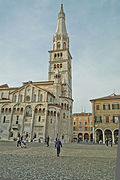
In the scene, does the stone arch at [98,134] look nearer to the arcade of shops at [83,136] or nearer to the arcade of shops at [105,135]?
the arcade of shops at [105,135]

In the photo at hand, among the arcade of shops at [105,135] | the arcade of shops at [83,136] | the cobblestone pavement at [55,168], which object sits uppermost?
the cobblestone pavement at [55,168]

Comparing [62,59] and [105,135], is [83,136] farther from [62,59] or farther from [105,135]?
[62,59]

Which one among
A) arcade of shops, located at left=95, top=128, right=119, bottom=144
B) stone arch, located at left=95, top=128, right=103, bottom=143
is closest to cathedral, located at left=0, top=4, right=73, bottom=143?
stone arch, located at left=95, top=128, right=103, bottom=143

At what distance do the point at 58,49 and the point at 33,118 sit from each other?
3252cm

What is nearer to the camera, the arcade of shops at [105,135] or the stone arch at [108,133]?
the arcade of shops at [105,135]

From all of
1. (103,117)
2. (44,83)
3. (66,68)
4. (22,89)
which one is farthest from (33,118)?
(66,68)

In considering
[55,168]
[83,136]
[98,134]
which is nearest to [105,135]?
[98,134]

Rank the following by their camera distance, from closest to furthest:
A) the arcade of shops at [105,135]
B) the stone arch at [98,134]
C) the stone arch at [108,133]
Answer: the arcade of shops at [105,135] → the stone arch at [108,133] → the stone arch at [98,134]

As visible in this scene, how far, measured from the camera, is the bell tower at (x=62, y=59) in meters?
55.9

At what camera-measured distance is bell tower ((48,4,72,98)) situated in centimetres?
5587

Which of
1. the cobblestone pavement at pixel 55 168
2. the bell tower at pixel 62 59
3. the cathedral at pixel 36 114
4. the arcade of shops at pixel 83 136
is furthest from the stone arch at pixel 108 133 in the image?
the arcade of shops at pixel 83 136

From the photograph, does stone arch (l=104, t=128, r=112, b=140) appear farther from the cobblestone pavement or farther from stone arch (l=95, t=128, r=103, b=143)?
the cobblestone pavement

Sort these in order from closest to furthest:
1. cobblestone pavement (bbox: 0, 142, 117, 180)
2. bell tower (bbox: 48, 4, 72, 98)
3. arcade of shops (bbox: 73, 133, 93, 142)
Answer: cobblestone pavement (bbox: 0, 142, 117, 180), bell tower (bbox: 48, 4, 72, 98), arcade of shops (bbox: 73, 133, 93, 142)

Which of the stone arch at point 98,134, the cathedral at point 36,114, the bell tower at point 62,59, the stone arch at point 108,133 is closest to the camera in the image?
the stone arch at point 108,133
